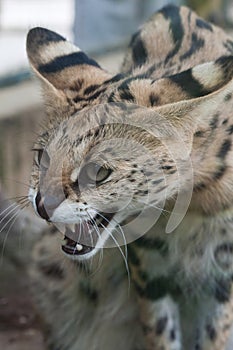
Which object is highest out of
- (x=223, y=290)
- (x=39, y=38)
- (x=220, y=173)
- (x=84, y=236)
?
(x=39, y=38)

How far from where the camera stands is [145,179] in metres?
2.66

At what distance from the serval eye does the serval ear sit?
176mm

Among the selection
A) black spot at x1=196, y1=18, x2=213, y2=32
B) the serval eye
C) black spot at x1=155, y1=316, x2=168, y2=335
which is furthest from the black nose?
black spot at x1=196, y1=18, x2=213, y2=32

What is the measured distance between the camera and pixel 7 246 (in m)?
4.10

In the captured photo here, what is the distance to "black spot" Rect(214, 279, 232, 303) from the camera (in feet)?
10.9

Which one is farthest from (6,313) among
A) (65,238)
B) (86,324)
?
(65,238)

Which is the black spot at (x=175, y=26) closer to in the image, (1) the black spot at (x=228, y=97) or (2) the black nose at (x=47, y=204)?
(1) the black spot at (x=228, y=97)

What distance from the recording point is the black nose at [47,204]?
250 centimetres

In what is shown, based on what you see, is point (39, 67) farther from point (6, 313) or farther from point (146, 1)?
point (146, 1)

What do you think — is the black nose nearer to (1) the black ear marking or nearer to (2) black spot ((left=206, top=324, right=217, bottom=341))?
(1) the black ear marking

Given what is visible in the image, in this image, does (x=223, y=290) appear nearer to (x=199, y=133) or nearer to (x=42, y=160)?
(x=199, y=133)

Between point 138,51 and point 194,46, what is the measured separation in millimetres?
249

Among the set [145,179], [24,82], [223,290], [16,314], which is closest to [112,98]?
[145,179]

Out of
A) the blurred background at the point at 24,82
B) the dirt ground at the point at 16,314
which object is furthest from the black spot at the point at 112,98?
the dirt ground at the point at 16,314
